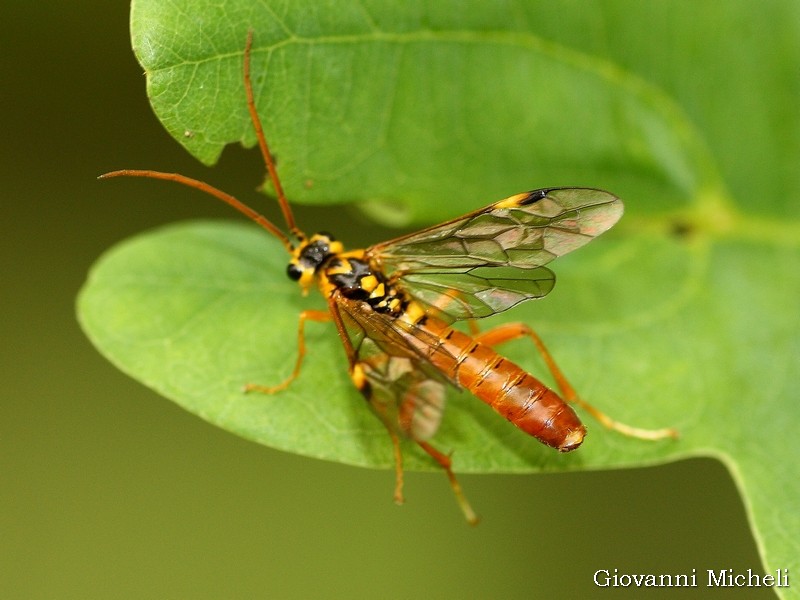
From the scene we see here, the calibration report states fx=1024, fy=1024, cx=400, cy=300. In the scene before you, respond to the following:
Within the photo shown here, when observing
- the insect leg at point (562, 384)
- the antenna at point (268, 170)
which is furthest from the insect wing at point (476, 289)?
the antenna at point (268, 170)

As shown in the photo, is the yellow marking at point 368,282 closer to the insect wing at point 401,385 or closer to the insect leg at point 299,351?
the insect leg at point 299,351

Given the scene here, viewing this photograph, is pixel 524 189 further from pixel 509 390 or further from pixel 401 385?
pixel 401 385

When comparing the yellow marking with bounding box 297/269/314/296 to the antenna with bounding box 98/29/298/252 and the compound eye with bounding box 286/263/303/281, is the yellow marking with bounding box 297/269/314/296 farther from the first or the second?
the antenna with bounding box 98/29/298/252

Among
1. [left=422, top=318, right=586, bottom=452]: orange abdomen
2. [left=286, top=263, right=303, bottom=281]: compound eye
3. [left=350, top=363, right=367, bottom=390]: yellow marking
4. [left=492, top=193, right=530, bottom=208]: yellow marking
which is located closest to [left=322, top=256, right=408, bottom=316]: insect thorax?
[left=286, top=263, right=303, bottom=281]: compound eye

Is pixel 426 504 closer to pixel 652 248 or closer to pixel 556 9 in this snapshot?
pixel 652 248

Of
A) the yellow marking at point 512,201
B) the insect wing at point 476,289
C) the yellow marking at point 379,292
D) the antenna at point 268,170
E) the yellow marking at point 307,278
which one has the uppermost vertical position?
the antenna at point 268,170

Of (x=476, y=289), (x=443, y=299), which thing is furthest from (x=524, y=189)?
(x=443, y=299)
